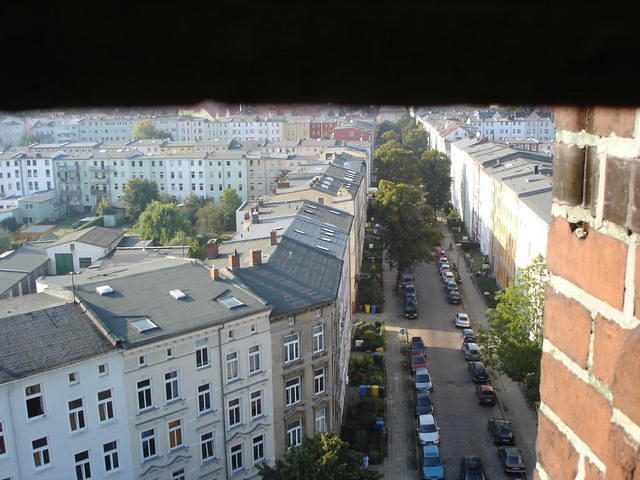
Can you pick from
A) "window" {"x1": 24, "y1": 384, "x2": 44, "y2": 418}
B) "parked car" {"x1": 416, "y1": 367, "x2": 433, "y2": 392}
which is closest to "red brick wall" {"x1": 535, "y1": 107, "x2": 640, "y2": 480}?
"window" {"x1": 24, "y1": 384, "x2": 44, "y2": 418}

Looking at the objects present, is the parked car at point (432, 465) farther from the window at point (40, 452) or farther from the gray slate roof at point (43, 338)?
the window at point (40, 452)

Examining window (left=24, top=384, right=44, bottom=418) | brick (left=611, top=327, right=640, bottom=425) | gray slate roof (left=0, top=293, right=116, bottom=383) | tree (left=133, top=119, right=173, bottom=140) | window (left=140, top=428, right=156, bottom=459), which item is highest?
brick (left=611, top=327, right=640, bottom=425)

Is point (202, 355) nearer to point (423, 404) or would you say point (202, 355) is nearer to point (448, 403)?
point (423, 404)

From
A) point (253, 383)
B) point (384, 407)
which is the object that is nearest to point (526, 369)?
point (384, 407)

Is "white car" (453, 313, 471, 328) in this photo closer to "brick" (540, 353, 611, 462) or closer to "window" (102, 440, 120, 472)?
Result: "window" (102, 440, 120, 472)

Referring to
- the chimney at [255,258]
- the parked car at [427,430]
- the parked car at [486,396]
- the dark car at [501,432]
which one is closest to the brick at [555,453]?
the chimney at [255,258]

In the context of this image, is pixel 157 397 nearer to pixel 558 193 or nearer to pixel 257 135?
pixel 558 193
